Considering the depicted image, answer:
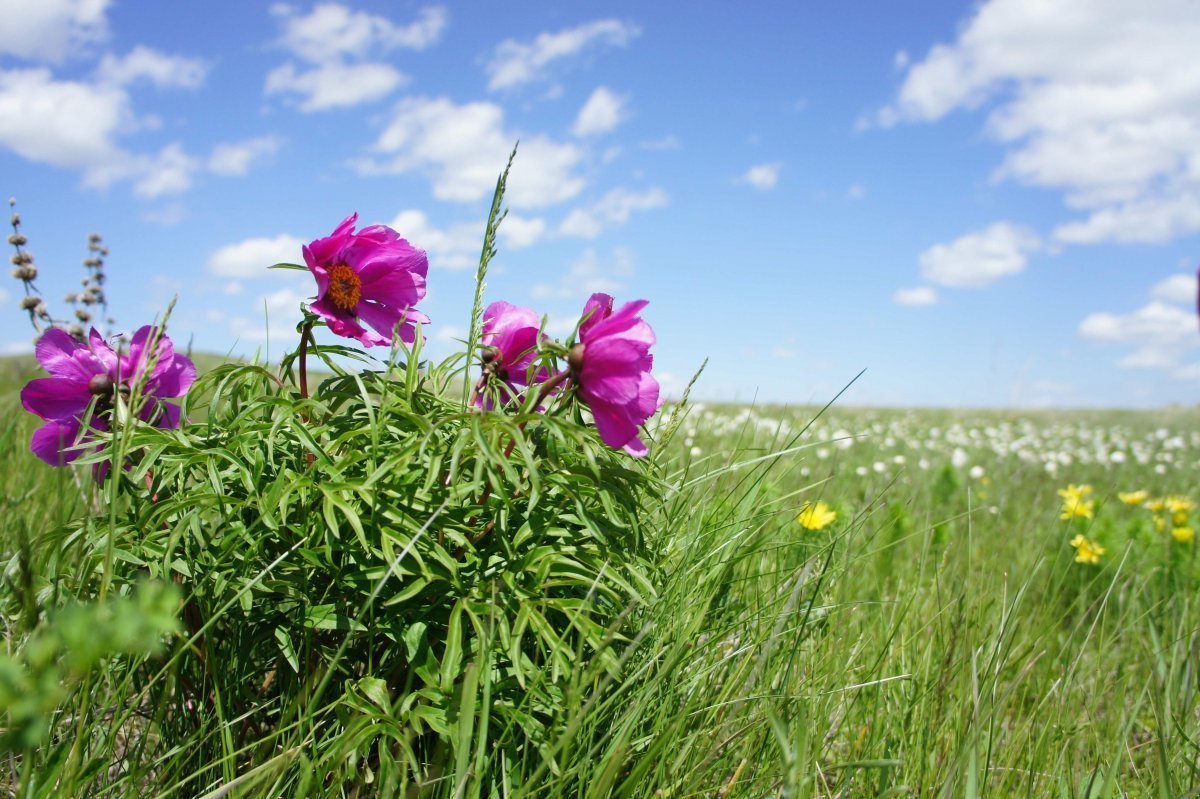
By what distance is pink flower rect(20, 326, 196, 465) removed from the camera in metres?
1.72

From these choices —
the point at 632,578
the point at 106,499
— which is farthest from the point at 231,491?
the point at 632,578

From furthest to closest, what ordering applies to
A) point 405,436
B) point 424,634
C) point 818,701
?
1. point 818,701
2. point 405,436
3. point 424,634

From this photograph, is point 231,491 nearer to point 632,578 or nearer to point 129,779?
point 129,779

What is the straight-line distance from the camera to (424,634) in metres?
1.45

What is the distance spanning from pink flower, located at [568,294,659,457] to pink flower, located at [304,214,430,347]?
399 millimetres

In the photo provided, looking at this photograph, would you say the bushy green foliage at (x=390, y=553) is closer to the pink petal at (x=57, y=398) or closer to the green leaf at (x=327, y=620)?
the green leaf at (x=327, y=620)

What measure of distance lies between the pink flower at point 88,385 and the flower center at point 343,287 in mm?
347

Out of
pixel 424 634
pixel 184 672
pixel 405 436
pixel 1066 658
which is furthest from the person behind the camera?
pixel 1066 658

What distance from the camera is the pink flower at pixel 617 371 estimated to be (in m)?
1.44

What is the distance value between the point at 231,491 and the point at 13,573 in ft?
1.48

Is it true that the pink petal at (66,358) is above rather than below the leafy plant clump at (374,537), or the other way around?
above

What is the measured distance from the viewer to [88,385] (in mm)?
1752

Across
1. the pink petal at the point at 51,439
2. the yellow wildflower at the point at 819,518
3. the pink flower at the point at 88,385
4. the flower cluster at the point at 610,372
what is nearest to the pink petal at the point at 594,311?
the flower cluster at the point at 610,372

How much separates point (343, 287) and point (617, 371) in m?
0.62
